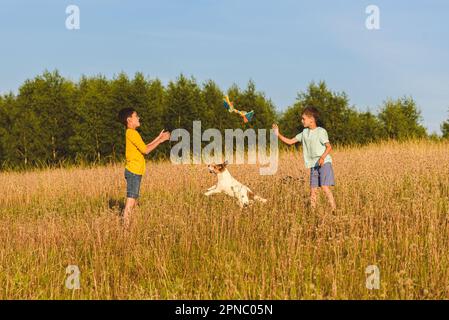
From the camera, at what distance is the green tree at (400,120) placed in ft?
99.8

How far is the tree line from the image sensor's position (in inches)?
916

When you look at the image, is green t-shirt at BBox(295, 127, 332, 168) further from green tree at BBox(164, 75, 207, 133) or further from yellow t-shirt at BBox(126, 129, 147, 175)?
green tree at BBox(164, 75, 207, 133)

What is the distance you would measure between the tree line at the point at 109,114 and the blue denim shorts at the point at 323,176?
1490 cm

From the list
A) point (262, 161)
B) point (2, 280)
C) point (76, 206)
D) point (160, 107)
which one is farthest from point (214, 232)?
point (160, 107)

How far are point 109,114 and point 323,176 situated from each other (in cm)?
1733

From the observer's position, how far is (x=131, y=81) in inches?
948

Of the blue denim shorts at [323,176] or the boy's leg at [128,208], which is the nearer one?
the boy's leg at [128,208]

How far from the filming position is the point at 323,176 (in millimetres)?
7957

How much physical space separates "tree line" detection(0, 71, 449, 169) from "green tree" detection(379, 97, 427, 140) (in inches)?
161
